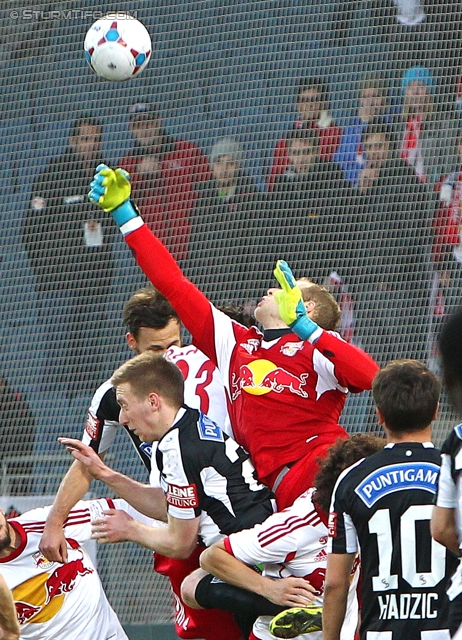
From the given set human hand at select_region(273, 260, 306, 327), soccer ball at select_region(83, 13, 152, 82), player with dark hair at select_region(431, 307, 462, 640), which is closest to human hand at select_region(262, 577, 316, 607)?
human hand at select_region(273, 260, 306, 327)

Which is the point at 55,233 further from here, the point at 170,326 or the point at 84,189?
the point at 170,326

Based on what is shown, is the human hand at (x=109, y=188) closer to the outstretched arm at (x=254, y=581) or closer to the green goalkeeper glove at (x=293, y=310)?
the green goalkeeper glove at (x=293, y=310)

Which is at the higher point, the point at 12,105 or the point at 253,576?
the point at 12,105

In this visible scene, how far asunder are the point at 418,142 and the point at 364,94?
1.22 ft

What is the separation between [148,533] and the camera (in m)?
4.12

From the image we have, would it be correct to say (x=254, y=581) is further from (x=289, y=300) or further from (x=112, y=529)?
(x=289, y=300)

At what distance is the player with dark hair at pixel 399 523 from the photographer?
3248mm

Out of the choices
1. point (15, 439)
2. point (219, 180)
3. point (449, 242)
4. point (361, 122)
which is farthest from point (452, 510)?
point (15, 439)

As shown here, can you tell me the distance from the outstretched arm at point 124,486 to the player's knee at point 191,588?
26 centimetres

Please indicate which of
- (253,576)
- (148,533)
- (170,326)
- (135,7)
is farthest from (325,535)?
(135,7)

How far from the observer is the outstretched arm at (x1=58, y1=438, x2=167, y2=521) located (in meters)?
4.24

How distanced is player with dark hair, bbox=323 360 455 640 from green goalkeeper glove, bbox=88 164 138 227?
149 centimetres

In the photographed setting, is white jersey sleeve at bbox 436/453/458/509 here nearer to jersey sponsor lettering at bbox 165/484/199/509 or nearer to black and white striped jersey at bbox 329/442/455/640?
black and white striped jersey at bbox 329/442/455/640

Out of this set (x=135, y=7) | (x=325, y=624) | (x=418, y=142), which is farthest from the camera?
(x=135, y=7)
